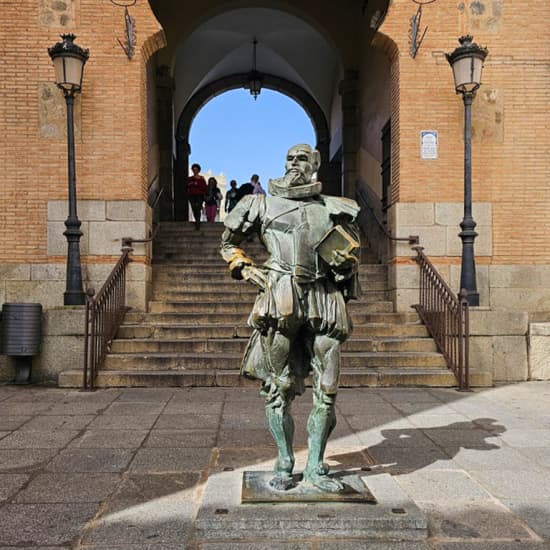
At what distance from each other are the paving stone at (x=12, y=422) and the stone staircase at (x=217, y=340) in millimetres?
1501

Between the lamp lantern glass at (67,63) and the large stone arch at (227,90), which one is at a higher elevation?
the large stone arch at (227,90)

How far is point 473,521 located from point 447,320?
476 cm

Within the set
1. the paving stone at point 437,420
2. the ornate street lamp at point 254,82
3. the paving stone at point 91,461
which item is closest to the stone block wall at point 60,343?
the paving stone at point 91,461

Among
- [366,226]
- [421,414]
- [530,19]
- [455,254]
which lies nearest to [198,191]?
[366,226]

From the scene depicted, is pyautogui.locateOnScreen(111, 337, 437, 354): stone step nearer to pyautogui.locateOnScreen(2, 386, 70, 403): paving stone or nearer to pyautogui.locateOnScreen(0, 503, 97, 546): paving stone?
pyautogui.locateOnScreen(2, 386, 70, 403): paving stone

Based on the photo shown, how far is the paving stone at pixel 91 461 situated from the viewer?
4.04 m

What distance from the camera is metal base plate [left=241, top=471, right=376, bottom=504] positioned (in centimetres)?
312

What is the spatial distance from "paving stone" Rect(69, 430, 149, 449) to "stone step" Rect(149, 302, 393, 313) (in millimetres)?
3943

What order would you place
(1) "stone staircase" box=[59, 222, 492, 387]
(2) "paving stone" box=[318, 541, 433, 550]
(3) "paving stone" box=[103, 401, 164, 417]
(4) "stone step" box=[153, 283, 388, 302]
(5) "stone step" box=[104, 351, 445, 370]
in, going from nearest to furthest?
(2) "paving stone" box=[318, 541, 433, 550], (3) "paving stone" box=[103, 401, 164, 417], (1) "stone staircase" box=[59, 222, 492, 387], (5) "stone step" box=[104, 351, 445, 370], (4) "stone step" box=[153, 283, 388, 302]

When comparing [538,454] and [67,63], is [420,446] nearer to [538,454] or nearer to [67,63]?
[538,454]

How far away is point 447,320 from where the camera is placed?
25.3ft

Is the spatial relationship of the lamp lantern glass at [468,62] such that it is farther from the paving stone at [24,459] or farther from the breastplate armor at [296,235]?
the paving stone at [24,459]

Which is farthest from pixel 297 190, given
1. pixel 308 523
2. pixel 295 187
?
pixel 308 523

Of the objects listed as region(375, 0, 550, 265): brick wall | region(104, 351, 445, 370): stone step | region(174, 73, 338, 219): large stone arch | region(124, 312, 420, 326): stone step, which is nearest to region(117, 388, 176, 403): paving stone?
region(104, 351, 445, 370): stone step
